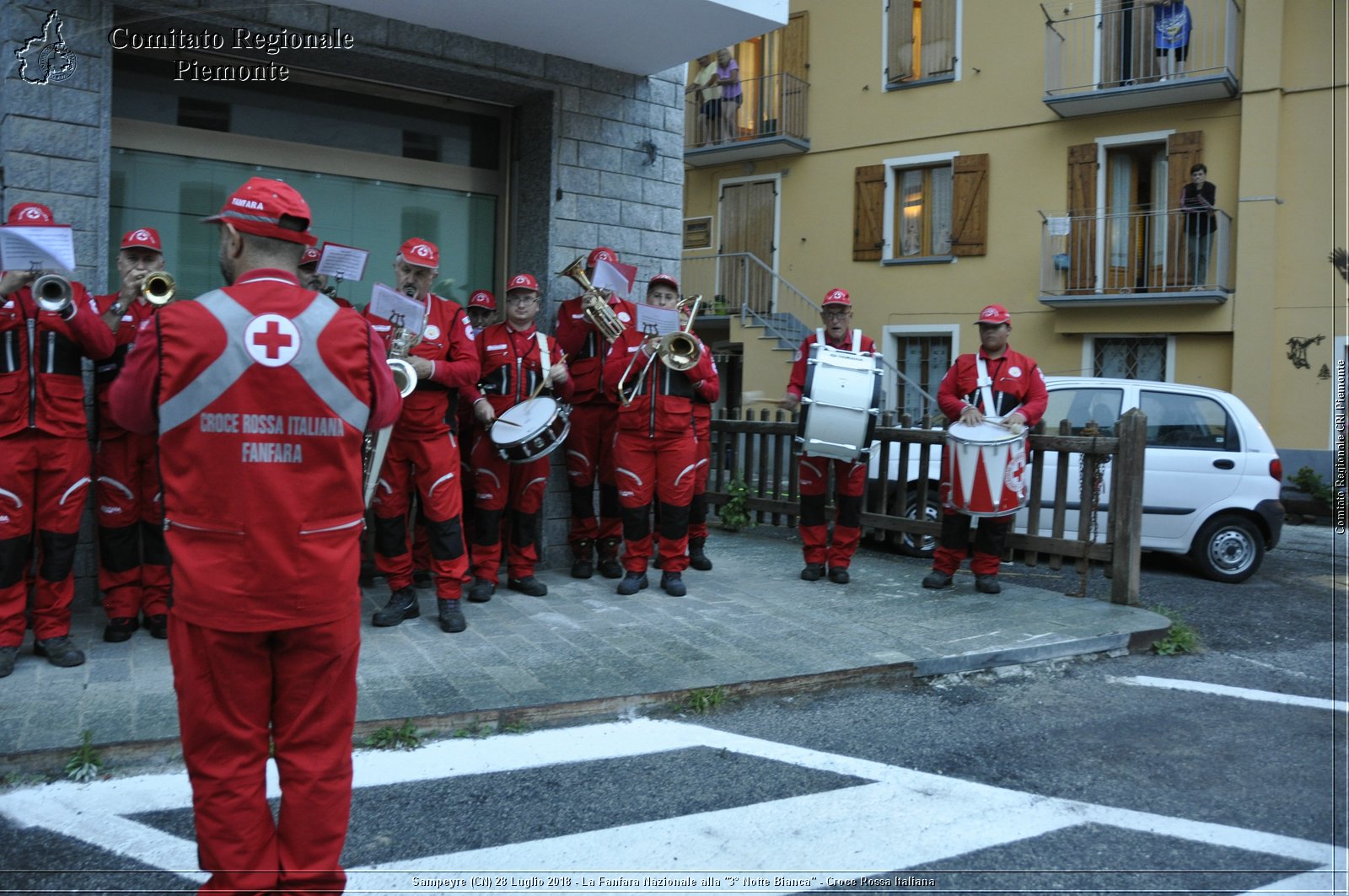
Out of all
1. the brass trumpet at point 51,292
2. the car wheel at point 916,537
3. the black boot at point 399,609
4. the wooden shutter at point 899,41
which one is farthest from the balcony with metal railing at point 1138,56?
the brass trumpet at point 51,292

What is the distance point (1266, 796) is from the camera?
4406 mm

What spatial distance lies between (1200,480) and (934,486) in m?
2.43

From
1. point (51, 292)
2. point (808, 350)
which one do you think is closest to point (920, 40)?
point (808, 350)

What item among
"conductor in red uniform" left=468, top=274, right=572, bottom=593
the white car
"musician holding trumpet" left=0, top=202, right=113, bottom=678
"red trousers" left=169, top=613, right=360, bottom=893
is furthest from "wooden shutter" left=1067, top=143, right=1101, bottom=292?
"red trousers" left=169, top=613, right=360, bottom=893

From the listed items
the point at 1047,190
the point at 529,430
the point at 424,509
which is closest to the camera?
the point at 424,509

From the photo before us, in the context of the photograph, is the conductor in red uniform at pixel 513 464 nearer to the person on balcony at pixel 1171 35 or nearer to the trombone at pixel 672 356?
the trombone at pixel 672 356

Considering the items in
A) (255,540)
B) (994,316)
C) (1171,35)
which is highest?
(1171,35)

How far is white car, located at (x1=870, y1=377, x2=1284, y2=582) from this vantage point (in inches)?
392

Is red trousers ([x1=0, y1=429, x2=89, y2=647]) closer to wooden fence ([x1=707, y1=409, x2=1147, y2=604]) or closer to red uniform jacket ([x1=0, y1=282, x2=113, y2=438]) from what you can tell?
red uniform jacket ([x1=0, y1=282, x2=113, y2=438])

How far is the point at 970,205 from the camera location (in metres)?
20.3

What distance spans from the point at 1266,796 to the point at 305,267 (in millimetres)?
5751

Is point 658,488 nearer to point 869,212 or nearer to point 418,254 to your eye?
point 418,254

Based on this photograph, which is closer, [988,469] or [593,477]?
[988,469]

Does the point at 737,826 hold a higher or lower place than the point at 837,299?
lower
